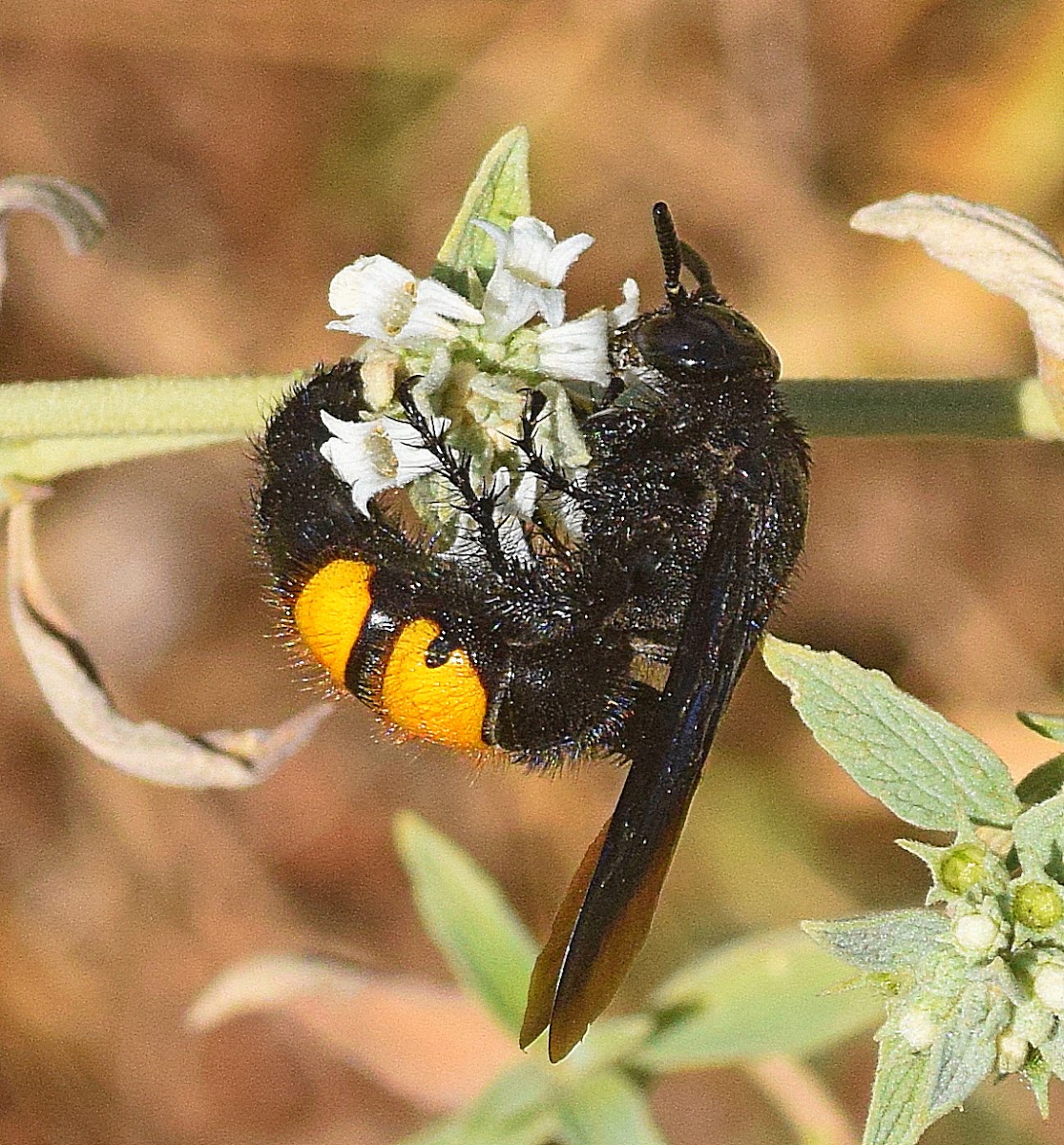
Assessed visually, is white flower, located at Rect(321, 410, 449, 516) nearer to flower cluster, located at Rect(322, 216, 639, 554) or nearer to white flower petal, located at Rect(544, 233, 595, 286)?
flower cluster, located at Rect(322, 216, 639, 554)

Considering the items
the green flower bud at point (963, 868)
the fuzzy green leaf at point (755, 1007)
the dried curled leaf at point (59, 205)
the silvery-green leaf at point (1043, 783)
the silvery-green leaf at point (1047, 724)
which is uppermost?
the dried curled leaf at point (59, 205)

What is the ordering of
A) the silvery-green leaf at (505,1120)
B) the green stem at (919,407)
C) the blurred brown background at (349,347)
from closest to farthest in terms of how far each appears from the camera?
1. the green stem at (919,407)
2. the silvery-green leaf at (505,1120)
3. the blurred brown background at (349,347)

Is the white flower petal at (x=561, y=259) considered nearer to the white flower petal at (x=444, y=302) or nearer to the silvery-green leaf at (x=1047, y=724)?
the white flower petal at (x=444, y=302)

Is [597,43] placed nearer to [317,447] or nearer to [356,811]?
[356,811]

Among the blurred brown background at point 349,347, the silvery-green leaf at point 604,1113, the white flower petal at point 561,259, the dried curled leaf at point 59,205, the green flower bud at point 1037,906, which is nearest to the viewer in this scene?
the green flower bud at point 1037,906

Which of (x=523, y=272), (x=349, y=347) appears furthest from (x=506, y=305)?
(x=349, y=347)

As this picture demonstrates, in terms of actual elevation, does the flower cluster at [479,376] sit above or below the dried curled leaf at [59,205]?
below

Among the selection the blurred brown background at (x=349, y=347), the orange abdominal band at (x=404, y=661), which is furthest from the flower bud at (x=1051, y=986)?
the blurred brown background at (x=349, y=347)
